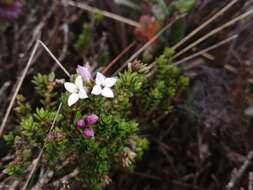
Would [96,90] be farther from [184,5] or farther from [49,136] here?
[184,5]

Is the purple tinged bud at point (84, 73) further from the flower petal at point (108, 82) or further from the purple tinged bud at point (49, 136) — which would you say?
the purple tinged bud at point (49, 136)

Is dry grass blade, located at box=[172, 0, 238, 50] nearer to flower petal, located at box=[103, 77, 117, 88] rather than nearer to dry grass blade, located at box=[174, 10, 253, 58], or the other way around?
dry grass blade, located at box=[174, 10, 253, 58]

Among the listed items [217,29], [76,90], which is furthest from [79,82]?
[217,29]

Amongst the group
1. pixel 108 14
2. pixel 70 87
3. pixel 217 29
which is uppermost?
pixel 108 14

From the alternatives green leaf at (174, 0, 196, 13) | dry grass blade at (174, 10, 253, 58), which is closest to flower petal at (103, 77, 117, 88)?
dry grass blade at (174, 10, 253, 58)

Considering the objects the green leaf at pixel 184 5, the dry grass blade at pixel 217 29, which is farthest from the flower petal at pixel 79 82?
the green leaf at pixel 184 5

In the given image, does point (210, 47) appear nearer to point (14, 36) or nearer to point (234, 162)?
point (234, 162)
